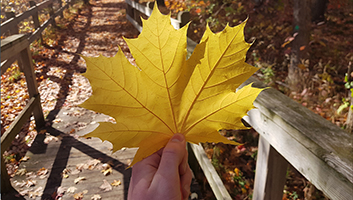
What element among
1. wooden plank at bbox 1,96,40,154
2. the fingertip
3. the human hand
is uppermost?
the fingertip

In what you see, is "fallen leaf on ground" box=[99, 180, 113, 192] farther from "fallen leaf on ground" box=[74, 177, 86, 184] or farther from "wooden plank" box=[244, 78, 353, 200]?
"wooden plank" box=[244, 78, 353, 200]

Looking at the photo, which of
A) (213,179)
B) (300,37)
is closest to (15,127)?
(213,179)

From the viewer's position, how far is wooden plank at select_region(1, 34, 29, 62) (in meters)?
3.17

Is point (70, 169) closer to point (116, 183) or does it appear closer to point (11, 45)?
point (116, 183)

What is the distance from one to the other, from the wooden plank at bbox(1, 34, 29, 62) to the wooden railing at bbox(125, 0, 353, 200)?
3.17 metres

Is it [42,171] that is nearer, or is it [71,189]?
[71,189]

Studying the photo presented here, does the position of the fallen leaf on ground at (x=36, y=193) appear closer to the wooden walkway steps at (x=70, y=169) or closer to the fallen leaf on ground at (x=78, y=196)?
the wooden walkway steps at (x=70, y=169)

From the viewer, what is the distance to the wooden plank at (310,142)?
35.1 inches

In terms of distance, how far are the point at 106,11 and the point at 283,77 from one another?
13541 millimetres

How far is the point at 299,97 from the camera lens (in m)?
4.33

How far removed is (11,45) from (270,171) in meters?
3.62

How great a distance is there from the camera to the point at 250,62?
5.91 metres

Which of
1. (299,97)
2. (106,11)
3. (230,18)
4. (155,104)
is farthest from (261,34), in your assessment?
(106,11)

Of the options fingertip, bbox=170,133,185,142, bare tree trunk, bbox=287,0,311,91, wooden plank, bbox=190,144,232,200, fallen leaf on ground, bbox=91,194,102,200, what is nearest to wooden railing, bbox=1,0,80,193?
fallen leaf on ground, bbox=91,194,102,200
